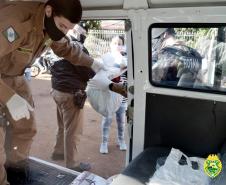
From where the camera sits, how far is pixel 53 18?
259cm

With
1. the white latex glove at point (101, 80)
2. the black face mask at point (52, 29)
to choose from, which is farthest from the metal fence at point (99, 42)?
the black face mask at point (52, 29)

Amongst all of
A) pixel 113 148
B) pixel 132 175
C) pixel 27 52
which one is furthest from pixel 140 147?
pixel 113 148

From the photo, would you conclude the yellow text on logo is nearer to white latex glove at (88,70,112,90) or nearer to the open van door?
the open van door

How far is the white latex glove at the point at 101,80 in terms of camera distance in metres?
3.52

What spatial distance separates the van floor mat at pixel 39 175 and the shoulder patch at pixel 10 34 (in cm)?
130

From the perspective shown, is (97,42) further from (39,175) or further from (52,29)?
(52,29)

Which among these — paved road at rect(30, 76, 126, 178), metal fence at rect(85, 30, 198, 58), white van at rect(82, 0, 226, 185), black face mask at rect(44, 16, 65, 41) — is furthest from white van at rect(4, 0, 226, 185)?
metal fence at rect(85, 30, 198, 58)

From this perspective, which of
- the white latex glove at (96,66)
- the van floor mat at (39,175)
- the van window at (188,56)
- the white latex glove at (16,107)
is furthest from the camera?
the white latex glove at (96,66)

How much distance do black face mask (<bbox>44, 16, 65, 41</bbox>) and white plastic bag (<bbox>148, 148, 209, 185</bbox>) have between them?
1.19m

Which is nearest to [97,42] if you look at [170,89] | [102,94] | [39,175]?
[102,94]

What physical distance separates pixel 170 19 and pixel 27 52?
3.53 ft

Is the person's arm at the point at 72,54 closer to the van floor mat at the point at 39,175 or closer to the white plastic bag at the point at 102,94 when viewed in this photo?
the white plastic bag at the point at 102,94

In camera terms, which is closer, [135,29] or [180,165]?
[180,165]

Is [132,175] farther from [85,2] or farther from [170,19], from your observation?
[85,2]
